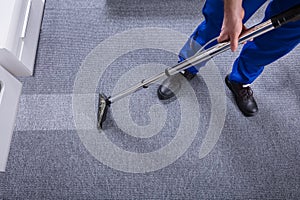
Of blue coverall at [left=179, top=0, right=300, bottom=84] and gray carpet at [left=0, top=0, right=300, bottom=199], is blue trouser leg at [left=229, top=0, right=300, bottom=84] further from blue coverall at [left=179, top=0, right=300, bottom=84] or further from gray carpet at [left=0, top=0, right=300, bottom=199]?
gray carpet at [left=0, top=0, right=300, bottom=199]

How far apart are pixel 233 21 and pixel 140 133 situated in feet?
1.83

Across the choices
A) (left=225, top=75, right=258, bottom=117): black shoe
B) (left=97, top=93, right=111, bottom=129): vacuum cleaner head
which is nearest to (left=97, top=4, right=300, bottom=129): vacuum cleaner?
(left=97, top=93, right=111, bottom=129): vacuum cleaner head

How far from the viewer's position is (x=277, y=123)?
1089 mm

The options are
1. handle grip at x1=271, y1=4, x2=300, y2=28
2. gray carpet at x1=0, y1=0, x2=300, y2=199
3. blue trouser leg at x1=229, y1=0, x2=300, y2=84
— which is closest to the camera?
handle grip at x1=271, y1=4, x2=300, y2=28

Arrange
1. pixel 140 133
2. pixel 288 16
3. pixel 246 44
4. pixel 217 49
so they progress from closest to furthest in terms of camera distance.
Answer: pixel 288 16 < pixel 217 49 < pixel 246 44 < pixel 140 133

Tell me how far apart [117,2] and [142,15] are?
13 centimetres

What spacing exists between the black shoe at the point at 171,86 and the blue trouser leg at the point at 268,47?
0.19 m

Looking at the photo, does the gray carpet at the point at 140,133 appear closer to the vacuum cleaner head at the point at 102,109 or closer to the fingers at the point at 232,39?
the vacuum cleaner head at the point at 102,109

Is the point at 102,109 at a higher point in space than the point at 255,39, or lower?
lower

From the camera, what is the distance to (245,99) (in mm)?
1079

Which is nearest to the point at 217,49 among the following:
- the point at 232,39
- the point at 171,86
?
the point at 232,39

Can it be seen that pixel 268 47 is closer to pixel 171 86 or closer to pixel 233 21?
pixel 233 21

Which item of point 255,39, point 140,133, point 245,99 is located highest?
point 255,39

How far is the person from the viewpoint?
0.67 meters
